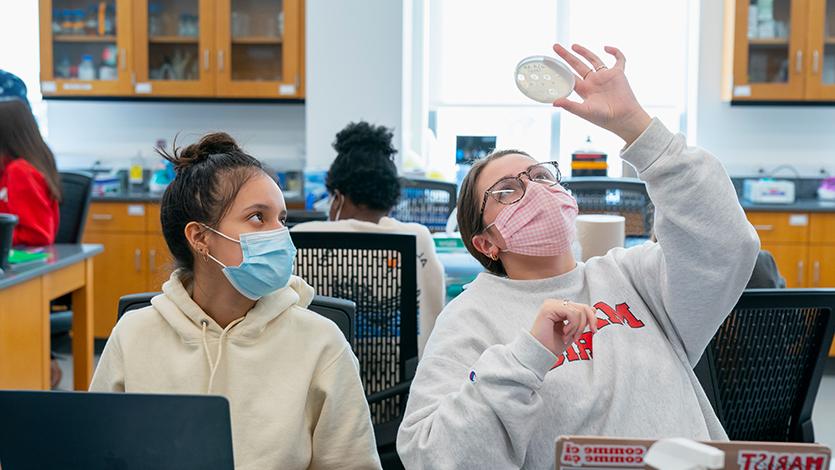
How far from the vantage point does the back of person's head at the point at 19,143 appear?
151 inches

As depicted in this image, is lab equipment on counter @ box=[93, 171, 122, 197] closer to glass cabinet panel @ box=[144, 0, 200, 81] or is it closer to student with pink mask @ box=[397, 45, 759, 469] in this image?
glass cabinet panel @ box=[144, 0, 200, 81]

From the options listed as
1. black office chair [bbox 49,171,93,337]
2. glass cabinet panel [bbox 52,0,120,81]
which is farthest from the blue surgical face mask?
glass cabinet panel [bbox 52,0,120,81]

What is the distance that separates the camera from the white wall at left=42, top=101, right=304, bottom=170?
18.6ft

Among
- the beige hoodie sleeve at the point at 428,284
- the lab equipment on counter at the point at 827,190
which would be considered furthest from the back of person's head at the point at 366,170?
the lab equipment on counter at the point at 827,190

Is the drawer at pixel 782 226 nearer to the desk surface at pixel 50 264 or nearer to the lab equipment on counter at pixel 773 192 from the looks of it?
the lab equipment on counter at pixel 773 192

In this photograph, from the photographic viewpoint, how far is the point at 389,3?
16.3 ft

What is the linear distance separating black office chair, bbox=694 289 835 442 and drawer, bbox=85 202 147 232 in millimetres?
3756

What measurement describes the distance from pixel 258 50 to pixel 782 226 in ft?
9.39

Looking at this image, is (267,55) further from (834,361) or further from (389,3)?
(834,361)

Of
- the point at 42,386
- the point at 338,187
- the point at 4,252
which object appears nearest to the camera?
the point at 338,187

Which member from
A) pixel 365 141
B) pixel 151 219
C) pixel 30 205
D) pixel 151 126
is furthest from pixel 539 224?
pixel 151 126

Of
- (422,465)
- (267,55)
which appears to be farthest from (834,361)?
(422,465)

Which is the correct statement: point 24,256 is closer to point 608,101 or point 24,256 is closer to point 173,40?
point 173,40

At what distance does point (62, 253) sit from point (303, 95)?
6.49 ft
